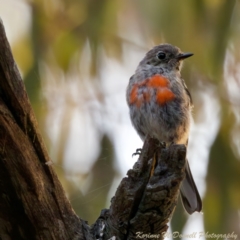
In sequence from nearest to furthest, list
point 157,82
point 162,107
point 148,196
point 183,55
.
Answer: point 148,196, point 162,107, point 157,82, point 183,55

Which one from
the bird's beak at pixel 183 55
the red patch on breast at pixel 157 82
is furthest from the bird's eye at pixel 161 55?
the red patch on breast at pixel 157 82

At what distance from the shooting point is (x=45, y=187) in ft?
8.36

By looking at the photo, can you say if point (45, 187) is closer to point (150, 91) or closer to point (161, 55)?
point (150, 91)

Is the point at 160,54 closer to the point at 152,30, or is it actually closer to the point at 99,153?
the point at 152,30

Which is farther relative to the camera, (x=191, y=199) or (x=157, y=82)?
(x=157, y=82)

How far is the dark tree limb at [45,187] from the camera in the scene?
2.41 meters

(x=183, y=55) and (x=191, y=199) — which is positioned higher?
(x=183, y=55)

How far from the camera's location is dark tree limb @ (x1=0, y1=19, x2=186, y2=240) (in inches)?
94.7

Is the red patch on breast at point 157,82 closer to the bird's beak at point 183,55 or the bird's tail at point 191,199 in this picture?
the bird's beak at point 183,55

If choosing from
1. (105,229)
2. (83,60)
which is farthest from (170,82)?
(105,229)

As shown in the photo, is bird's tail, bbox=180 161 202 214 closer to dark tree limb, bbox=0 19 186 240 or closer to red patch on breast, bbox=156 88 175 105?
red patch on breast, bbox=156 88 175 105

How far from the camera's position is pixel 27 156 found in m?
2.45

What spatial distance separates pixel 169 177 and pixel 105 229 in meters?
0.48

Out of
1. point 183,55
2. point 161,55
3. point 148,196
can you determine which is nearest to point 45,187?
point 148,196
